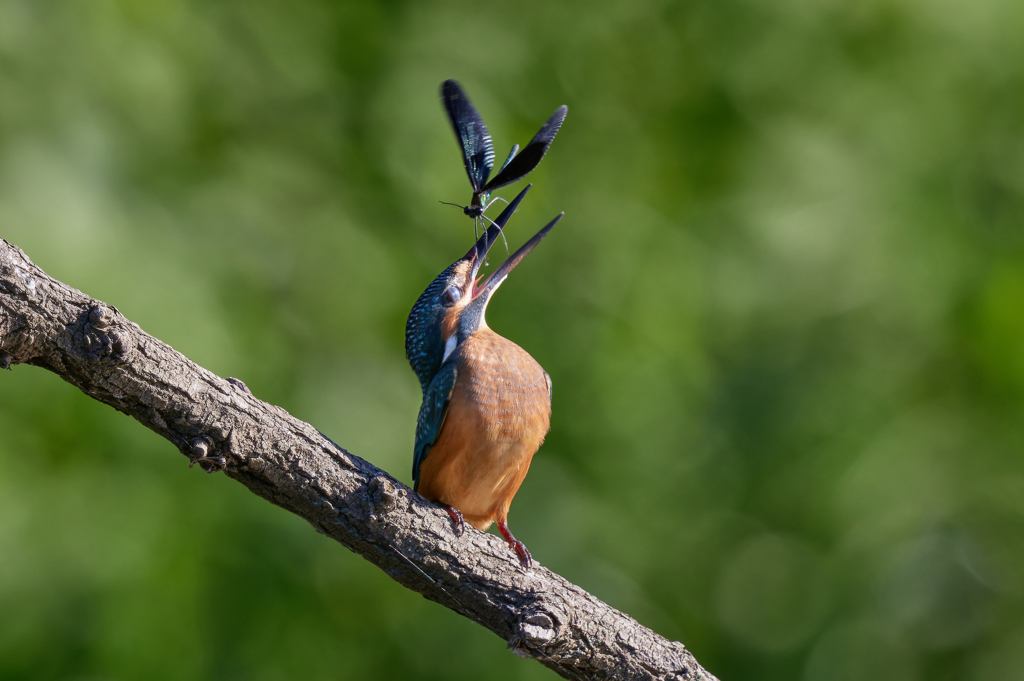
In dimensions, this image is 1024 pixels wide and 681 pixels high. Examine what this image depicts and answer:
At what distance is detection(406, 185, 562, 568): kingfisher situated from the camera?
242 centimetres

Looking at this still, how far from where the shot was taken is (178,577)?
13.0 ft

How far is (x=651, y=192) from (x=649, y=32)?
46.1 inches

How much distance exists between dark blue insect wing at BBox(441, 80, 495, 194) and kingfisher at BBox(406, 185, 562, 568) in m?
0.17

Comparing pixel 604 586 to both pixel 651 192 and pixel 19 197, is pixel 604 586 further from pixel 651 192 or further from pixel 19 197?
pixel 19 197

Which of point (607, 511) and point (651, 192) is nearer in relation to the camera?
point (607, 511)

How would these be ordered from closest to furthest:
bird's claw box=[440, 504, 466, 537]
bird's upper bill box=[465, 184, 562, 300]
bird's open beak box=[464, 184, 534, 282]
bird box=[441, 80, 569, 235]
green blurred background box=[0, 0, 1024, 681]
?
bird's claw box=[440, 504, 466, 537]
bird box=[441, 80, 569, 235]
bird's upper bill box=[465, 184, 562, 300]
bird's open beak box=[464, 184, 534, 282]
green blurred background box=[0, 0, 1024, 681]

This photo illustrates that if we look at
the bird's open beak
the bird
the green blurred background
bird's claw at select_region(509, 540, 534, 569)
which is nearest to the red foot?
bird's claw at select_region(509, 540, 534, 569)

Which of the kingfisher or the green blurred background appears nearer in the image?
the kingfisher

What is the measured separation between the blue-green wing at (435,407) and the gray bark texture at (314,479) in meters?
0.39

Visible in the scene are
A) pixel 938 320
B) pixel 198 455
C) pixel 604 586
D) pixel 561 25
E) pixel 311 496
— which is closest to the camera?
pixel 198 455

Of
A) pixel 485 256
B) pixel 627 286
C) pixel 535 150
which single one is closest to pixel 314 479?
pixel 535 150

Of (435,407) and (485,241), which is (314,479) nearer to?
(435,407)

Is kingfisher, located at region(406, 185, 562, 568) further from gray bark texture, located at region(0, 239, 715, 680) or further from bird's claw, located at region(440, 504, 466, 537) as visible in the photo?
gray bark texture, located at region(0, 239, 715, 680)

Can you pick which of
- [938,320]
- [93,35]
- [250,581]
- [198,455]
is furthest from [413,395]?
[938,320]
